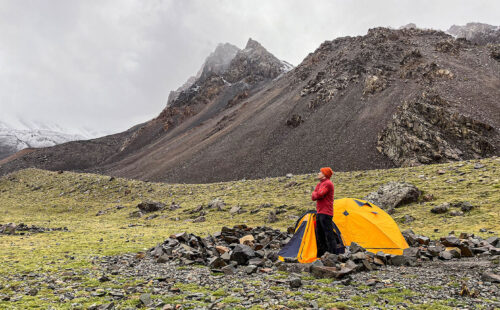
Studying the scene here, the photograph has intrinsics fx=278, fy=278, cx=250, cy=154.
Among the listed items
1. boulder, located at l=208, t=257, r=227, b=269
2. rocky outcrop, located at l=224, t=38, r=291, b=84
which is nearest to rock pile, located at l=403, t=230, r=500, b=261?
boulder, located at l=208, t=257, r=227, b=269

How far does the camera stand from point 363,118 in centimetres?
6031

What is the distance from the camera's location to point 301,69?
10750 cm

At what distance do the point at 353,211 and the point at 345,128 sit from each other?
50.3 metres

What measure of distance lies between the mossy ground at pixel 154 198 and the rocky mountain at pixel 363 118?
67.6ft

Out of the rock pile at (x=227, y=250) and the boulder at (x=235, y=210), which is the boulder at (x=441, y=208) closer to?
the rock pile at (x=227, y=250)

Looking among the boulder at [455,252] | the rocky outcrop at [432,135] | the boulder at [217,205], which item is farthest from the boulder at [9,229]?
the rocky outcrop at [432,135]

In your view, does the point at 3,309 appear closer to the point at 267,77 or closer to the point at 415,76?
the point at 415,76

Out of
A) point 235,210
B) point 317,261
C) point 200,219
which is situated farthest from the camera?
point 235,210

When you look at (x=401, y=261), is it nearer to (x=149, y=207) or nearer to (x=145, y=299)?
(x=145, y=299)

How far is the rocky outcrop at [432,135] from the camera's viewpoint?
146ft

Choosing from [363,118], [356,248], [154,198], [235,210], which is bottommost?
[235,210]

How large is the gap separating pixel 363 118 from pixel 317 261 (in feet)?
186

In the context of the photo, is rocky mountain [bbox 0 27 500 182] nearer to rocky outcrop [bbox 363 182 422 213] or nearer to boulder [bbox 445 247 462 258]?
rocky outcrop [bbox 363 182 422 213]

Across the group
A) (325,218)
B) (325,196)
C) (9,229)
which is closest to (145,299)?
(325,218)
